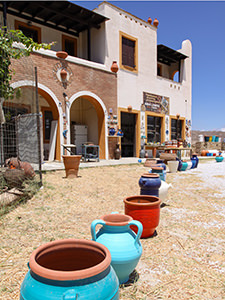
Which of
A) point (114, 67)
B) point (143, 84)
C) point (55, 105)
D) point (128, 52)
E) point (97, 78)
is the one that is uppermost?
point (128, 52)

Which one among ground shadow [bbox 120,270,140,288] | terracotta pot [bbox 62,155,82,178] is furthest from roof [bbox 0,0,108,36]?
ground shadow [bbox 120,270,140,288]

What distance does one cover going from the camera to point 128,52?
Result: 13.2 m

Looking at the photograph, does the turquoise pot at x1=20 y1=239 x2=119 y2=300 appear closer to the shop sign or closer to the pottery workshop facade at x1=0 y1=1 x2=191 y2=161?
the pottery workshop facade at x1=0 y1=1 x2=191 y2=161

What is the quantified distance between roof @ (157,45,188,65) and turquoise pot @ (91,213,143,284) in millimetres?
15539

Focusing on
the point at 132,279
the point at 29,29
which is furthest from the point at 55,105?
the point at 132,279

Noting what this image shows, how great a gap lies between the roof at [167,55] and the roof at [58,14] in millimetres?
5565

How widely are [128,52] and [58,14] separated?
4.28 m

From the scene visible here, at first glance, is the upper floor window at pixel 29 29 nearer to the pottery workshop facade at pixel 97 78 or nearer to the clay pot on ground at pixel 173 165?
the pottery workshop facade at pixel 97 78

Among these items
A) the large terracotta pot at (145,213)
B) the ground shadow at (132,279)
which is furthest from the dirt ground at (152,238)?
the large terracotta pot at (145,213)

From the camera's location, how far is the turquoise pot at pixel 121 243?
177 cm

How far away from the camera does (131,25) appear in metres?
→ 13.2

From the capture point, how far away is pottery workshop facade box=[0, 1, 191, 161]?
391 inches

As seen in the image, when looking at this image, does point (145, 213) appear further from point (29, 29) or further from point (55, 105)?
point (29, 29)

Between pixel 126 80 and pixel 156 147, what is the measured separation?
418cm
